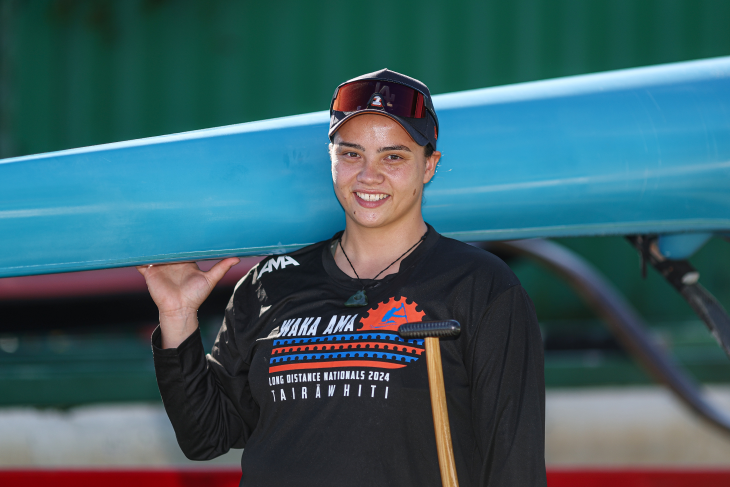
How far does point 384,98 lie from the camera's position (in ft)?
3.27

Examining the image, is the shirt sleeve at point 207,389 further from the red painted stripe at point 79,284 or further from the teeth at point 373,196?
the red painted stripe at point 79,284

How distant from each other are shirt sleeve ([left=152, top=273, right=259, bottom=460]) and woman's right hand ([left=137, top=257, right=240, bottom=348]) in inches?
0.9

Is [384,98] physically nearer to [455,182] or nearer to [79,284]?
[455,182]

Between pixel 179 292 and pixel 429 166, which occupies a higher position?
pixel 429 166

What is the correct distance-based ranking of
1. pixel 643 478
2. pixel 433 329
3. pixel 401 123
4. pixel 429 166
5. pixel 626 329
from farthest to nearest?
1. pixel 626 329
2. pixel 643 478
3. pixel 429 166
4. pixel 401 123
5. pixel 433 329

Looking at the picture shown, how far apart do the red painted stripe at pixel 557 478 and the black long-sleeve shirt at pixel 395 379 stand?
1404 mm

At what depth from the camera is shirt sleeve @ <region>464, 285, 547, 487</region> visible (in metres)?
0.87

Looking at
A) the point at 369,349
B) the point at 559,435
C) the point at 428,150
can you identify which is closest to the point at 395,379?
the point at 369,349

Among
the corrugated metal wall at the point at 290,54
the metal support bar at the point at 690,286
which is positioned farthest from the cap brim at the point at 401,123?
the corrugated metal wall at the point at 290,54

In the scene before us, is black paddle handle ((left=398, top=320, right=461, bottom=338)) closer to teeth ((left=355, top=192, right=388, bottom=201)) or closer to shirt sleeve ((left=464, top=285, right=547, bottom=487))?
shirt sleeve ((left=464, top=285, right=547, bottom=487))

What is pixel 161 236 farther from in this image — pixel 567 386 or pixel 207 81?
pixel 207 81

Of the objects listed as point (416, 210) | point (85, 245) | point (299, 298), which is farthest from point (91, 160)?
point (416, 210)

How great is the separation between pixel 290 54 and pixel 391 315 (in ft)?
14.5

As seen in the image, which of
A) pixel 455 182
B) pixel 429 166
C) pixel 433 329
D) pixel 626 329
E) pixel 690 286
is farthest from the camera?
pixel 626 329
